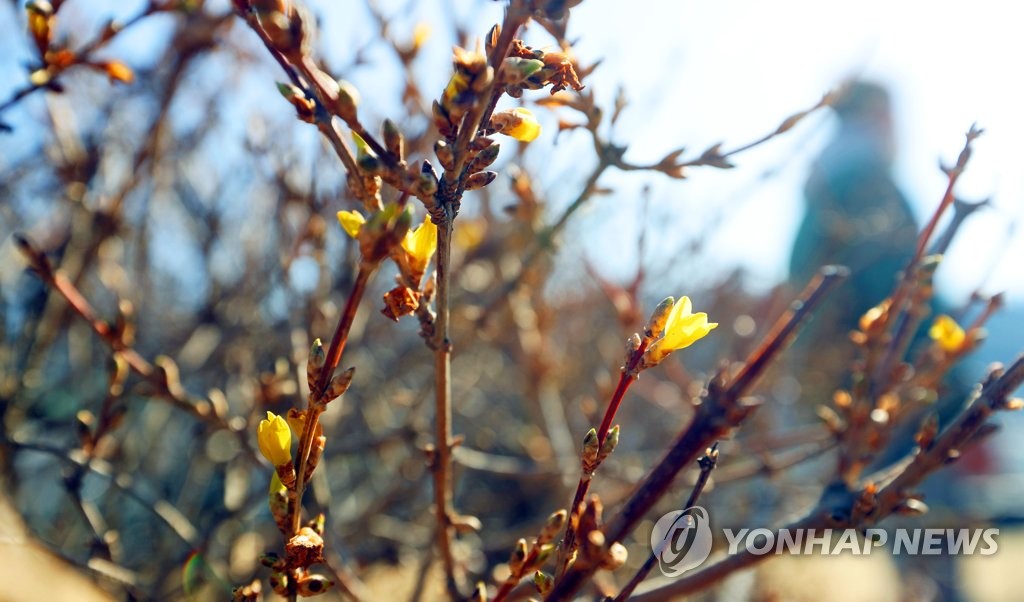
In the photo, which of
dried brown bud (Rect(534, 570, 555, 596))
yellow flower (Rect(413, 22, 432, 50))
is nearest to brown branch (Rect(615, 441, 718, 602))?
dried brown bud (Rect(534, 570, 555, 596))

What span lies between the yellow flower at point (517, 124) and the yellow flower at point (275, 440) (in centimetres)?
52

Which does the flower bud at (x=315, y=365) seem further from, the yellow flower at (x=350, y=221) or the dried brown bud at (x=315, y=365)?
the yellow flower at (x=350, y=221)

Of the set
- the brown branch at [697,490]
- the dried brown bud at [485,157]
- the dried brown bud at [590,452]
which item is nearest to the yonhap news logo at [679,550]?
the brown branch at [697,490]

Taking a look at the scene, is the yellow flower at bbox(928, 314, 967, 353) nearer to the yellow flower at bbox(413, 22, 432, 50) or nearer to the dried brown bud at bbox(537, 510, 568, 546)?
the dried brown bud at bbox(537, 510, 568, 546)

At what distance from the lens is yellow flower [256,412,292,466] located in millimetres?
948

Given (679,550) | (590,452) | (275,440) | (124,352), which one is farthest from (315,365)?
(679,550)

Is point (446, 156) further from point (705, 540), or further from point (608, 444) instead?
point (705, 540)

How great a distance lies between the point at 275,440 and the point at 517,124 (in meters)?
0.56

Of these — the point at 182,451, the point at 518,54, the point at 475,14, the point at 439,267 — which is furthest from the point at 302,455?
the point at 182,451

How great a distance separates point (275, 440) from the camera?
3.12 feet

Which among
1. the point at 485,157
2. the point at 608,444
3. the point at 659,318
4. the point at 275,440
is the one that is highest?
the point at 485,157

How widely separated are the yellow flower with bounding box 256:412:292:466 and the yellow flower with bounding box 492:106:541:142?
516 mm

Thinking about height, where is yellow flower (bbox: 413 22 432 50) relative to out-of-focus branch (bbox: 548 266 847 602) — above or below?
above

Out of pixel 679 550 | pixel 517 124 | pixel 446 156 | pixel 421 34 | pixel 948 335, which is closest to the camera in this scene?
pixel 446 156
